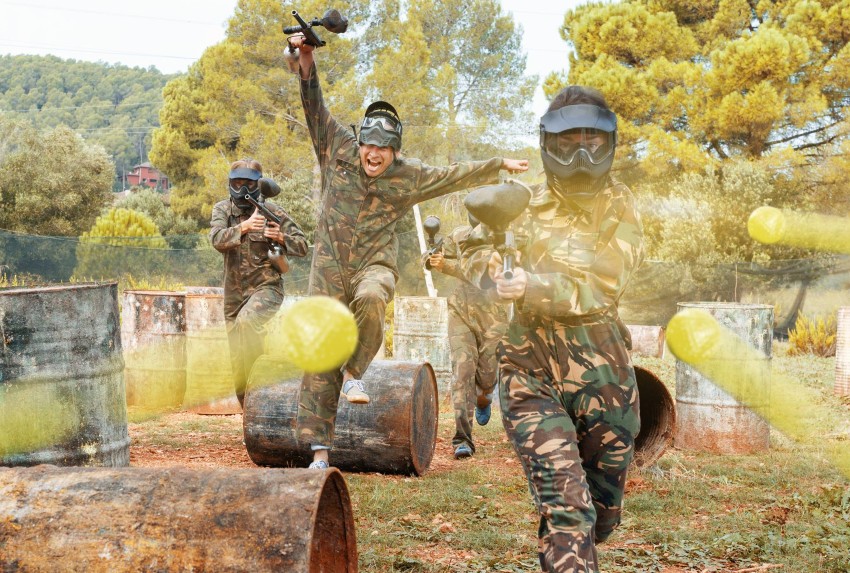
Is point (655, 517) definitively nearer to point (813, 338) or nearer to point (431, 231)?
point (431, 231)

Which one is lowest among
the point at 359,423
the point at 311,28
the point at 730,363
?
the point at 359,423

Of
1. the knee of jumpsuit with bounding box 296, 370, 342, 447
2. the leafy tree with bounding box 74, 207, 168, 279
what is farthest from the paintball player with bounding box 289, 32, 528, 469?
the leafy tree with bounding box 74, 207, 168, 279

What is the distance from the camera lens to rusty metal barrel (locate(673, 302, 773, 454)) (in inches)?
289

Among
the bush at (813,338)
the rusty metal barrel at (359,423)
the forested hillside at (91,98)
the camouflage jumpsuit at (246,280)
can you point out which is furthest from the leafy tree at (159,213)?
the forested hillside at (91,98)

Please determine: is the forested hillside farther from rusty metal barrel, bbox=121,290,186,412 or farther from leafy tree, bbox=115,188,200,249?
rusty metal barrel, bbox=121,290,186,412

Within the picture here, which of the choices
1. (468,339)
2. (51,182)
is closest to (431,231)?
(468,339)

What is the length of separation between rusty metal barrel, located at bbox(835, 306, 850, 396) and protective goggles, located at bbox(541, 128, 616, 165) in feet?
27.9

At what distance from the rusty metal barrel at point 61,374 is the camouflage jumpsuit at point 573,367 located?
2658mm

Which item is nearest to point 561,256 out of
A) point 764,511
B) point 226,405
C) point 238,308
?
point 764,511

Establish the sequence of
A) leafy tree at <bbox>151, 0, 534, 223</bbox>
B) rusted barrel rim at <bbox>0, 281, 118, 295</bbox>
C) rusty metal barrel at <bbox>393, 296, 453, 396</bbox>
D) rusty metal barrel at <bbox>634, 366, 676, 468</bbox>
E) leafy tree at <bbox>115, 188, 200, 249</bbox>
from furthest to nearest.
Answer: leafy tree at <bbox>115, 188, 200, 249</bbox> < leafy tree at <bbox>151, 0, 534, 223</bbox> < rusty metal barrel at <bbox>393, 296, 453, 396</bbox> < rusty metal barrel at <bbox>634, 366, 676, 468</bbox> < rusted barrel rim at <bbox>0, 281, 118, 295</bbox>

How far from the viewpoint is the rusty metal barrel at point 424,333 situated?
10.2 metres

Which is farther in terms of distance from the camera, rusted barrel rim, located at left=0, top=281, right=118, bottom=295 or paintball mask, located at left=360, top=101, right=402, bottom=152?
paintball mask, located at left=360, top=101, right=402, bottom=152

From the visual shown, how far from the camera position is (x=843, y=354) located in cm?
1077

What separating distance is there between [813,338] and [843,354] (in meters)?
5.74
